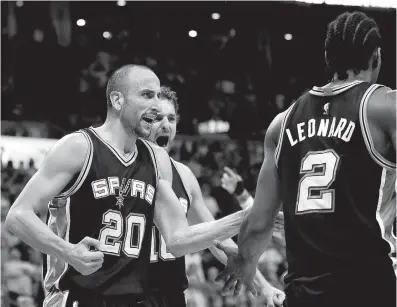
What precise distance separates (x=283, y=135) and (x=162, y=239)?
1824 mm

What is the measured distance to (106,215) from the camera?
4410mm

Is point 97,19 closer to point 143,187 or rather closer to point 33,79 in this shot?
point 33,79

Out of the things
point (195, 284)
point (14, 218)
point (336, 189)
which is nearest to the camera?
point (336, 189)

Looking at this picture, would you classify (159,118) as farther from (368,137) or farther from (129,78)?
(368,137)

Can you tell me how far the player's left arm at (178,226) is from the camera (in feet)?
13.7

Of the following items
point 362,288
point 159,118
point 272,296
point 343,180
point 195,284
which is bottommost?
point 195,284

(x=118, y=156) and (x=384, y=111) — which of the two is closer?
(x=384, y=111)

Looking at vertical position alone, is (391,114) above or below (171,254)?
above

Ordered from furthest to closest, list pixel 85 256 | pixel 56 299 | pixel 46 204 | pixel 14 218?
pixel 56 299 < pixel 46 204 < pixel 14 218 < pixel 85 256

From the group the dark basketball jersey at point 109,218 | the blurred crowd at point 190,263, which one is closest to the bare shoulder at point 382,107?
the dark basketball jersey at point 109,218

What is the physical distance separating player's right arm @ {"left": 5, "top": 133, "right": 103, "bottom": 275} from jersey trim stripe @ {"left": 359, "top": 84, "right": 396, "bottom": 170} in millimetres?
1641

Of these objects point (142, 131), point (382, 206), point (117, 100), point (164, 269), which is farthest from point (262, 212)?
point (117, 100)

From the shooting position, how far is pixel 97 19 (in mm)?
15375

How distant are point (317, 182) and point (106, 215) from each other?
164cm
